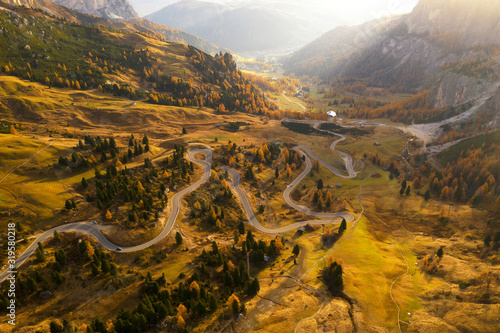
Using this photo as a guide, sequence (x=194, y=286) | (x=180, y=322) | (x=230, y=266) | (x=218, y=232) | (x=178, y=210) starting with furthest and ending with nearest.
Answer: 1. (x=218, y=232)
2. (x=178, y=210)
3. (x=230, y=266)
4. (x=194, y=286)
5. (x=180, y=322)

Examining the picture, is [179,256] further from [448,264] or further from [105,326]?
[448,264]

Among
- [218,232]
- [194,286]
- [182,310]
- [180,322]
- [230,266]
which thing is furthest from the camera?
[218,232]

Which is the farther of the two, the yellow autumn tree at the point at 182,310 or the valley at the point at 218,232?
the valley at the point at 218,232

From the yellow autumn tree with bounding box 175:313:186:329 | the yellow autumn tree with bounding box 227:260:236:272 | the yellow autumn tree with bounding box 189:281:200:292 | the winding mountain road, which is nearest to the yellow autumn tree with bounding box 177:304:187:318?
the yellow autumn tree with bounding box 175:313:186:329

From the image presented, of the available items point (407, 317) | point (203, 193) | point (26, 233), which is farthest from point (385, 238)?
point (26, 233)

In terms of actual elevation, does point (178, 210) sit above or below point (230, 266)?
above

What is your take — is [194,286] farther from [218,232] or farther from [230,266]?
[218,232]

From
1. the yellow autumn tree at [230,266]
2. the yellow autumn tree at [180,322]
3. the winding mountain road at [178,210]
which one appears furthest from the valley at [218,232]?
the winding mountain road at [178,210]

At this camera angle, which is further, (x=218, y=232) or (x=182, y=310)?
(x=218, y=232)

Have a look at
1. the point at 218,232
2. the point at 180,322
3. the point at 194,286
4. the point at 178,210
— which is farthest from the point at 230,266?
the point at 178,210

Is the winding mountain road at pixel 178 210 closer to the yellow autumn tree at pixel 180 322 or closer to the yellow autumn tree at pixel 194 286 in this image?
the yellow autumn tree at pixel 194 286

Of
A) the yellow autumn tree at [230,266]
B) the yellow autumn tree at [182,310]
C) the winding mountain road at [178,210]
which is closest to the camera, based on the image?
the yellow autumn tree at [182,310]
